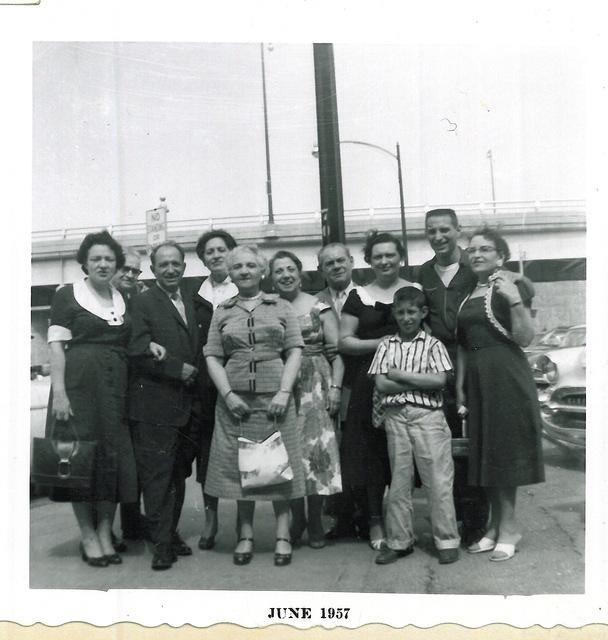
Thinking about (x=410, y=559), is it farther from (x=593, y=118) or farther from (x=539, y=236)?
(x=593, y=118)

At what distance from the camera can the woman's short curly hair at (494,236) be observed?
3.73m

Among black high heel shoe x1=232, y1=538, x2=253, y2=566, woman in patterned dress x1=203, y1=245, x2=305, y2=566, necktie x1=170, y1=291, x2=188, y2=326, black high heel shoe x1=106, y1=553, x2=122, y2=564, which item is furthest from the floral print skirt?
black high heel shoe x1=106, y1=553, x2=122, y2=564

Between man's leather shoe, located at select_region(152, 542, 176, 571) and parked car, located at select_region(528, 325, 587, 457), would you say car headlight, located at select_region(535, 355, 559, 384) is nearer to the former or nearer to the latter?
parked car, located at select_region(528, 325, 587, 457)

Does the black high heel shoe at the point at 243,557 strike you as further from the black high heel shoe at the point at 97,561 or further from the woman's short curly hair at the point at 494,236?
the woman's short curly hair at the point at 494,236

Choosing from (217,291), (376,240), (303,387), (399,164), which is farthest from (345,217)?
(303,387)

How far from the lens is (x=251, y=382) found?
371 cm

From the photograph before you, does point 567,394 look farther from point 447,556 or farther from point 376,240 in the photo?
point 376,240

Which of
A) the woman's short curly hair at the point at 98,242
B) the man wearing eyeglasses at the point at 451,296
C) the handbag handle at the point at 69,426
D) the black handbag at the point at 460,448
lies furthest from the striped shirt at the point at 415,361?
the handbag handle at the point at 69,426

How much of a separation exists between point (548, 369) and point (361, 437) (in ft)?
3.98

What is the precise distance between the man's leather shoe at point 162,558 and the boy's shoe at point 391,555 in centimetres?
105

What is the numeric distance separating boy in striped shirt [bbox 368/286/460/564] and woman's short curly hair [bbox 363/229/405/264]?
23cm

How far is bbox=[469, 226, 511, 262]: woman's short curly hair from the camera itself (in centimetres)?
373

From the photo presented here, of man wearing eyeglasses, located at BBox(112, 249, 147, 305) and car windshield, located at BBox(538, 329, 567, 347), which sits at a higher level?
man wearing eyeglasses, located at BBox(112, 249, 147, 305)

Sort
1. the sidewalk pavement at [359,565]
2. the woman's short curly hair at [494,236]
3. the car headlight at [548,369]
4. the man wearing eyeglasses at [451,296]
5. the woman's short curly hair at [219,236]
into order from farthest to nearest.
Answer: the car headlight at [548,369]
the woman's short curly hair at [219,236]
the man wearing eyeglasses at [451,296]
the woman's short curly hair at [494,236]
the sidewalk pavement at [359,565]
